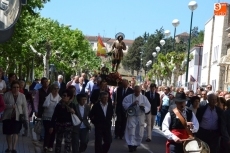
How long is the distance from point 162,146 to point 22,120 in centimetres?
602

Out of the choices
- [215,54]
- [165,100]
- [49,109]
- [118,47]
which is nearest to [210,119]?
[49,109]

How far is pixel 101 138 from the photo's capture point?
15.1m

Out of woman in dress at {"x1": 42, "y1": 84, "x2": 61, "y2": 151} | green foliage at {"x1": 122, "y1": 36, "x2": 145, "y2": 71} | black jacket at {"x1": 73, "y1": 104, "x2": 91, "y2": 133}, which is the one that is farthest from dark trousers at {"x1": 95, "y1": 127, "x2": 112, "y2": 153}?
green foliage at {"x1": 122, "y1": 36, "x2": 145, "y2": 71}

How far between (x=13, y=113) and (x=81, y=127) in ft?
5.12

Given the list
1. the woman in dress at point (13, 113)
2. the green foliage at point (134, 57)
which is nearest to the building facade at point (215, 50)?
the woman in dress at point (13, 113)

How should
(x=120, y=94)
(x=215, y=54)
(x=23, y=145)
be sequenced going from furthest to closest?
(x=215, y=54) < (x=120, y=94) < (x=23, y=145)

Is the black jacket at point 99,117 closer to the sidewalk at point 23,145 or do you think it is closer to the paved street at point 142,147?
the sidewalk at point 23,145

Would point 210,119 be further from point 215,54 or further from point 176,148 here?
point 215,54

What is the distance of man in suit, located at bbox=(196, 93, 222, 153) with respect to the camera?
1433 cm

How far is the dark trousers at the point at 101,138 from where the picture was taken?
15.0m

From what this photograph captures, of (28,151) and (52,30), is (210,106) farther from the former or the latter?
(52,30)

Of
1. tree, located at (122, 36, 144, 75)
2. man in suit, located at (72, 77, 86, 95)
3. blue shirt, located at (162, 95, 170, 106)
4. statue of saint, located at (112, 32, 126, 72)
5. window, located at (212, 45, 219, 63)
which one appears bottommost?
blue shirt, located at (162, 95, 170, 106)

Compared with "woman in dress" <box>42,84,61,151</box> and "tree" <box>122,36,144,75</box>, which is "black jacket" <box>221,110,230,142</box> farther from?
"tree" <box>122,36,144,75</box>

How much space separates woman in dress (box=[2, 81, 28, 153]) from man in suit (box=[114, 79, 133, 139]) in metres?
6.41
